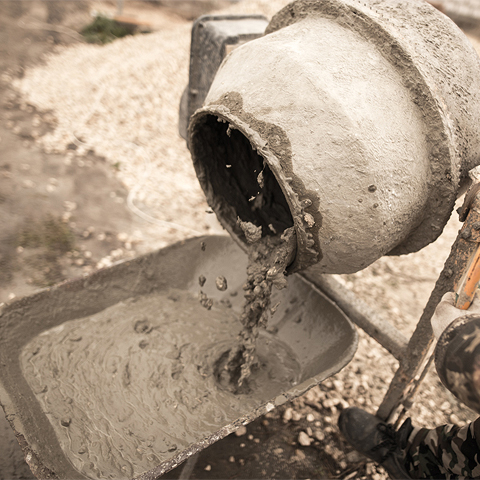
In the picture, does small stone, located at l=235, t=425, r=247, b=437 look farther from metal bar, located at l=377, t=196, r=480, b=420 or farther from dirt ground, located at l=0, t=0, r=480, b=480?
metal bar, located at l=377, t=196, r=480, b=420

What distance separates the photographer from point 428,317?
2049 mm

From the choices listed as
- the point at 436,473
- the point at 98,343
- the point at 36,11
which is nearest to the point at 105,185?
the point at 98,343

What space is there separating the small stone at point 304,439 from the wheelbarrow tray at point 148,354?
41cm

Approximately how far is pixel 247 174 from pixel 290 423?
1.59 m

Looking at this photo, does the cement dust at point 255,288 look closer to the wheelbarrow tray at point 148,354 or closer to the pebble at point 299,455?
the wheelbarrow tray at point 148,354

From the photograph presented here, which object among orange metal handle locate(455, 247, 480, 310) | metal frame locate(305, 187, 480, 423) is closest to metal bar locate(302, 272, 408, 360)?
metal frame locate(305, 187, 480, 423)

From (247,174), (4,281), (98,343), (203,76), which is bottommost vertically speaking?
(4,281)

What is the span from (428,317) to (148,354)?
5.12 feet

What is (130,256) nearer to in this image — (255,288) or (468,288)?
(255,288)

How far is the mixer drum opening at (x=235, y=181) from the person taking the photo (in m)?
2.29

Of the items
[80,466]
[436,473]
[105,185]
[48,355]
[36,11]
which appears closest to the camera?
[80,466]

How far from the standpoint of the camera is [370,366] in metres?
3.13

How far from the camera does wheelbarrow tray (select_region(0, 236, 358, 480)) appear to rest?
1.93 meters

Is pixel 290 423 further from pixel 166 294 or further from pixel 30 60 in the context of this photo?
pixel 30 60
